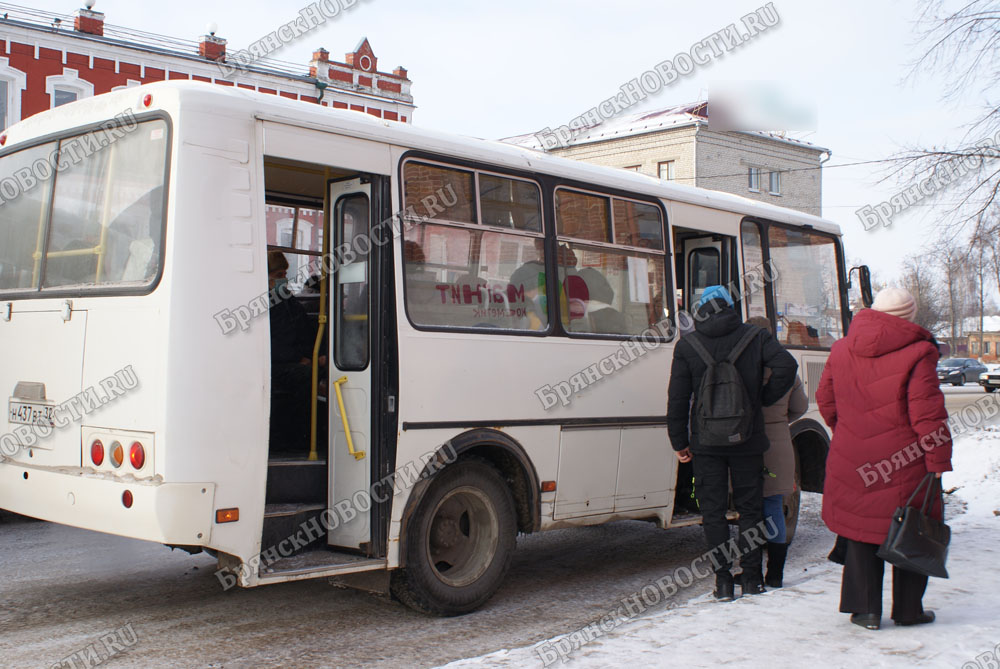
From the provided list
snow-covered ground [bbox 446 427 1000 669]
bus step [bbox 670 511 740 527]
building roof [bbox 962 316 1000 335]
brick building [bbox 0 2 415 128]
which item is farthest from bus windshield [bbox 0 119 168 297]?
building roof [bbox 962 316 1000 335]

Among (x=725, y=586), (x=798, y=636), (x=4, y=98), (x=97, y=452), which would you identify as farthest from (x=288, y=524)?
(x=4, y=98)

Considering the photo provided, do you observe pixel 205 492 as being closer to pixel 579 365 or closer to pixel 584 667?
pixel 584 667

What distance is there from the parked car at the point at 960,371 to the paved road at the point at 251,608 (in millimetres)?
46140

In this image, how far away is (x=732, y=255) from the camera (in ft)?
27.9

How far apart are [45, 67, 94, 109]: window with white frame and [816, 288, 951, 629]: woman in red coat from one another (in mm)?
25562

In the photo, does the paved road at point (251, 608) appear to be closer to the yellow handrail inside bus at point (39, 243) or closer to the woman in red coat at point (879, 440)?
the woman in red coat at point (879, 440)

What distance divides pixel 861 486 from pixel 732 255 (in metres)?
3.62

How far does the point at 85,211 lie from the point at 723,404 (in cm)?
392

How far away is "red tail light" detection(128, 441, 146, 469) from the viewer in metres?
4.93

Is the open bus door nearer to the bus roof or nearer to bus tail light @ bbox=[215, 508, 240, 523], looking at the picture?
the bus roof

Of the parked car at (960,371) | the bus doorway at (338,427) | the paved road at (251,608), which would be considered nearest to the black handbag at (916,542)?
the paved road at (251,608)

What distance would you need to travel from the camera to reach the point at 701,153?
44938 millimetres

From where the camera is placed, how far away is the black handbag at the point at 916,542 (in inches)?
193

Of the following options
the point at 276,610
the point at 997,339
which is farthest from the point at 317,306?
the point at 997,339
